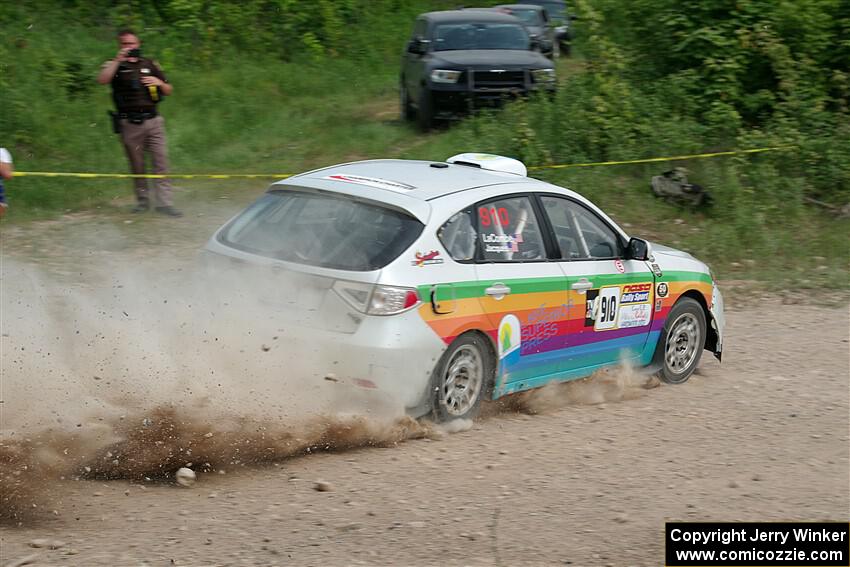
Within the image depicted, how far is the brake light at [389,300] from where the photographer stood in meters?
6.38

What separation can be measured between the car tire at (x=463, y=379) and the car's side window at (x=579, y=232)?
107 cm

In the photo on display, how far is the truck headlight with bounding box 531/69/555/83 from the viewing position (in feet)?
54.1

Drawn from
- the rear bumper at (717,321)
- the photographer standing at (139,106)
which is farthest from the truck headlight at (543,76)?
the rear bumper at (717,321)

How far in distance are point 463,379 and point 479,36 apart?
38.8ft

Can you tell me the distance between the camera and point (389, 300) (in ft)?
21.0

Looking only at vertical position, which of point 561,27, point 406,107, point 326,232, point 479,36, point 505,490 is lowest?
point 561,27

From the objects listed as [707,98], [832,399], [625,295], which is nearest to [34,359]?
[625,295]

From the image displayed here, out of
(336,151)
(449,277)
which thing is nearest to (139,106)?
(336,151)

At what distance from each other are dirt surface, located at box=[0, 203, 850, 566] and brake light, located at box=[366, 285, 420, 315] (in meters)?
0.73

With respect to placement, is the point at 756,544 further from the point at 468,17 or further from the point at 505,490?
the point at 468,17

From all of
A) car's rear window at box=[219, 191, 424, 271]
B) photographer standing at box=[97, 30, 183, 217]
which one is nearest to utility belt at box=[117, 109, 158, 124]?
photographer standing at box=[97, 30, 183, 217]

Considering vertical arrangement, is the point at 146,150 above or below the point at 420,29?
below

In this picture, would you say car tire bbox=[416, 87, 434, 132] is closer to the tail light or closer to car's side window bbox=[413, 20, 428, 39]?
car's side window bbox=[413, 20, 428, 39]

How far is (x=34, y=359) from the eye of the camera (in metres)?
6.89
